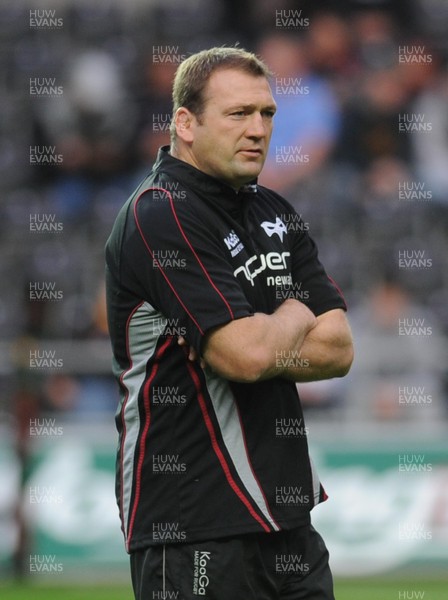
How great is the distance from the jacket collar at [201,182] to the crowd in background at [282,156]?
234 inches

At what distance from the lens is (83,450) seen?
9.70 metres

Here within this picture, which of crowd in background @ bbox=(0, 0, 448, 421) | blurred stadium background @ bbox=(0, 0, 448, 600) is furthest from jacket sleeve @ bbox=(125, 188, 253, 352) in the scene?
crowd in background @ bbox=(0, 0, 448, 421)

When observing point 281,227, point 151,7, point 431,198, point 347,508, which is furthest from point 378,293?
point 281,227

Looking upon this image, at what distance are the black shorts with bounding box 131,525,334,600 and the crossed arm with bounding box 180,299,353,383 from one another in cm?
52

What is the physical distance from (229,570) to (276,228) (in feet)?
3.82

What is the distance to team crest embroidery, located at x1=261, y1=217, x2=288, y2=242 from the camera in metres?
4.27

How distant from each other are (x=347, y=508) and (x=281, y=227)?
5581 mm

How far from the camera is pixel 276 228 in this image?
432cm

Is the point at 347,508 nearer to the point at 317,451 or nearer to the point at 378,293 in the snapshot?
the point at 317,451

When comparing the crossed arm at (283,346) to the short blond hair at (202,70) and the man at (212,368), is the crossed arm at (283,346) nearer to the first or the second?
the man at (212,368)

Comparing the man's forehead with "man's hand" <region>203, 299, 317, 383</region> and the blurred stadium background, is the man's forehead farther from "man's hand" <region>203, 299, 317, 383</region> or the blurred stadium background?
the blurred stadium background

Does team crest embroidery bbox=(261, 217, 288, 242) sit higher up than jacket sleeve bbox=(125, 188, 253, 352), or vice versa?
team crest embroidery bbox=(261, 217, 288, 242)

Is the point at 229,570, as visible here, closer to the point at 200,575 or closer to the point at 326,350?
the point at 200,575

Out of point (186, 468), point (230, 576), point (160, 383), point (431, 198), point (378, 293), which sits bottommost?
point (230, 576)
